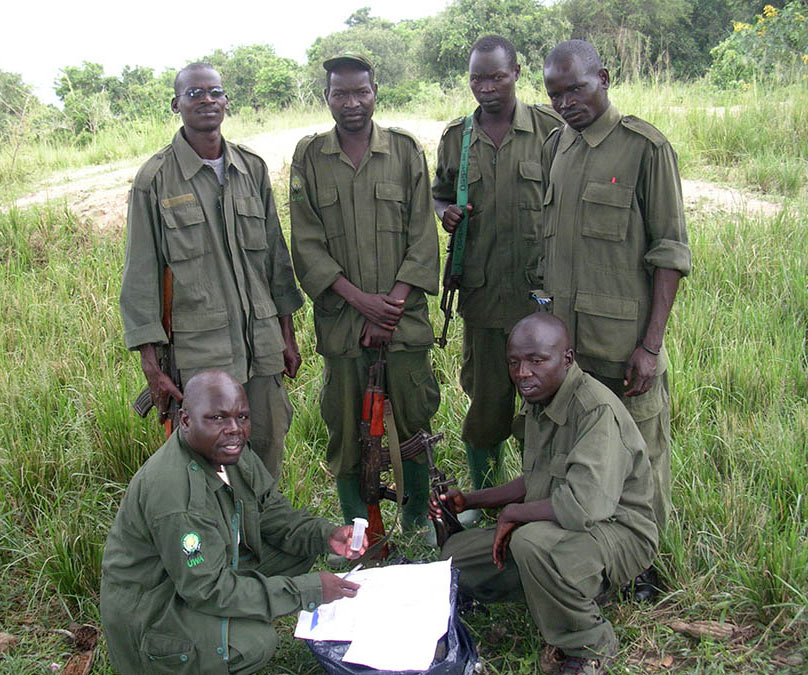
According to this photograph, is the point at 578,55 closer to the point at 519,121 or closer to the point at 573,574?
the point at 519,121

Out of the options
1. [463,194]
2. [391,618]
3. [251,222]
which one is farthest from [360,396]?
[391,618]

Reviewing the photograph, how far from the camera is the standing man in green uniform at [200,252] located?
122 inches

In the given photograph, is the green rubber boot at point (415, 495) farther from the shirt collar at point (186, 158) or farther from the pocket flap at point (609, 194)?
the shirt collar at point (186, 158)

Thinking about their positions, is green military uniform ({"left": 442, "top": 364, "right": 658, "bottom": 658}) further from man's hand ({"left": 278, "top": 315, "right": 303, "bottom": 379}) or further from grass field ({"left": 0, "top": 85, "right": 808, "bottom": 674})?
man's hand ({"left": 278, "top": 315, "right": 303, "bottom": 379})

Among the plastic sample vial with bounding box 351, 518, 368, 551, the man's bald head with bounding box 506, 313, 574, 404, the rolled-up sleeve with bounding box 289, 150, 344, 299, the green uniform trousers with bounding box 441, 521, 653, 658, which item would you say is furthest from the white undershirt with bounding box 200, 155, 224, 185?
the green uniform trousers with bounding box 441, 521, 653, 658

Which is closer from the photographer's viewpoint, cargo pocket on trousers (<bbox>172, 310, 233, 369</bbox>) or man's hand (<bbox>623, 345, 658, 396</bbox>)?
man's hand (<bbox>623, 345, 658, 396</bbox>)

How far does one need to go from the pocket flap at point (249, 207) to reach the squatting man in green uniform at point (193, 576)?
2.83ft

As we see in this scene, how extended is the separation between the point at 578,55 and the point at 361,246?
3.80 ft

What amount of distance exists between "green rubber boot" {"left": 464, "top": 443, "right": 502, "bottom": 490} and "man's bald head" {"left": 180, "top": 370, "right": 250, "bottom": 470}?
156cm

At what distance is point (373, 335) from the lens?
3377mm

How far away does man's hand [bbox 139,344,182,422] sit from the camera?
3.16m

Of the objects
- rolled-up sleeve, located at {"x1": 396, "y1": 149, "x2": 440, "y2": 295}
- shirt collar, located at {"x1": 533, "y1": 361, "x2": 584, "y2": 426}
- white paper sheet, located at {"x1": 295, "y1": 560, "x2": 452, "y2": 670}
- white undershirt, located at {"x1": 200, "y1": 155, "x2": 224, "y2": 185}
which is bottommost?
white paper sheet, located at {"x1": 295, "y1": 560, "x2": 452, "y2": 670}

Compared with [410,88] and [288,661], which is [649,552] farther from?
[410,88]

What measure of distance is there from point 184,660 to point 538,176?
236 cm
